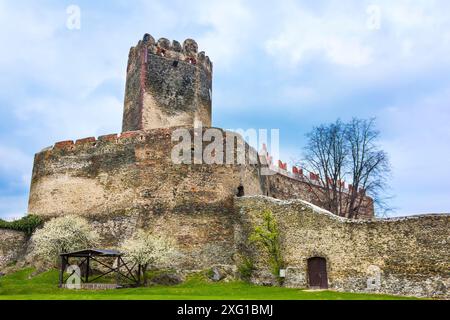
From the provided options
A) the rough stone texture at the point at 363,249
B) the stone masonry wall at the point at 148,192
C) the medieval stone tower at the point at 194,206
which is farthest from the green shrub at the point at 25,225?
the rough stone texture at the point at 363,249

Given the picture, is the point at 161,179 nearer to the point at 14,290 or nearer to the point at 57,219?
the point at 57,219


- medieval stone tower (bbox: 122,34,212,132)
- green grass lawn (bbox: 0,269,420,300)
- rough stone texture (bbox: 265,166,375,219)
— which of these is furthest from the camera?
rough stone texture (bbox: 265,166,375,219)

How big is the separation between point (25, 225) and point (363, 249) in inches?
792

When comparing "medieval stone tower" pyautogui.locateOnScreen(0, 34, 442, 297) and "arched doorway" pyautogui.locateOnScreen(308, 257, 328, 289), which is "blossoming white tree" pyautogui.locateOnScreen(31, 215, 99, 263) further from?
"arched doorway" pyautogui.locateOnScreen(308, 257, 328, 289)

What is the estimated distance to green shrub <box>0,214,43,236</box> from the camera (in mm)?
29031

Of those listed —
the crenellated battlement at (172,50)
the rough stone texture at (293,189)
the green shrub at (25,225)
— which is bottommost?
the green shrub at (25,225)

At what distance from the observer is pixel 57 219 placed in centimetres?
2711

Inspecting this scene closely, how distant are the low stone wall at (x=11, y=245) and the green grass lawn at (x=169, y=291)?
7.30 feet

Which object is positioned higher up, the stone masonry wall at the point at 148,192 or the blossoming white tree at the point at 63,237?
the stone masonry wall at the point at 148,192

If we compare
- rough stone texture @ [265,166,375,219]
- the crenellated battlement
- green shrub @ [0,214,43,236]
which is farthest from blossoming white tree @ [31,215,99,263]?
rough stone texture @ [265,166,375,219]

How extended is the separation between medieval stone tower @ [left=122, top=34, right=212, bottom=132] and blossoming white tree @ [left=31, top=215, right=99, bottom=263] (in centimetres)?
819

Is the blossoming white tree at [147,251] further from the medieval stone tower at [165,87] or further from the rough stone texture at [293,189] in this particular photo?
the rough stone texture at [293,189]

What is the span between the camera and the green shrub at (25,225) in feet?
95.2
